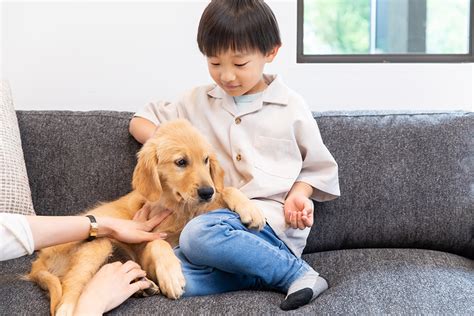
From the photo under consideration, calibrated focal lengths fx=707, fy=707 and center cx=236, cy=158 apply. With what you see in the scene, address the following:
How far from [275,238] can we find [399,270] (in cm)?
40

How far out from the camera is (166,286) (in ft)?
6.43

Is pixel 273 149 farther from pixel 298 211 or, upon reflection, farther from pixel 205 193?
pixel 205 193

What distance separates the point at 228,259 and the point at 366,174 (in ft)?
2.49

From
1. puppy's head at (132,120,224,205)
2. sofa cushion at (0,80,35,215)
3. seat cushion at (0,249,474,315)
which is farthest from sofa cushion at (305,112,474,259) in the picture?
sofa cushion at (0,80,35,215)

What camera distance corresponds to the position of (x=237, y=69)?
2.27 metres

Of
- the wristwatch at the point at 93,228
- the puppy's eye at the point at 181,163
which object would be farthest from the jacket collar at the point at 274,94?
the wristwatch at the point at 93,228

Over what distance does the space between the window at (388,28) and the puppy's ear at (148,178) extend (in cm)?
124

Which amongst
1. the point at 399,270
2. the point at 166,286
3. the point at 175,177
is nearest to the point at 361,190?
the point at 399,270

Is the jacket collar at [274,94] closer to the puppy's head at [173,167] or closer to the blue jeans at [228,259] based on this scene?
the puppy's head at [173,167]

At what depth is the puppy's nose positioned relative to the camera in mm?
2079

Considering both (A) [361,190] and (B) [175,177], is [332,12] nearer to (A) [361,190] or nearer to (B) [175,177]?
(A) [361,190]

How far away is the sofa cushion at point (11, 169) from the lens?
2.37 metres

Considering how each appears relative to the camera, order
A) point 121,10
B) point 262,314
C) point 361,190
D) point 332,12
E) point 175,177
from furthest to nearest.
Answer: point 332,12 < point 121,10 < point 361,190 < point 175,177 < point 262,314

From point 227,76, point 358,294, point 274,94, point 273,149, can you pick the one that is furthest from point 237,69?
point 358,294
